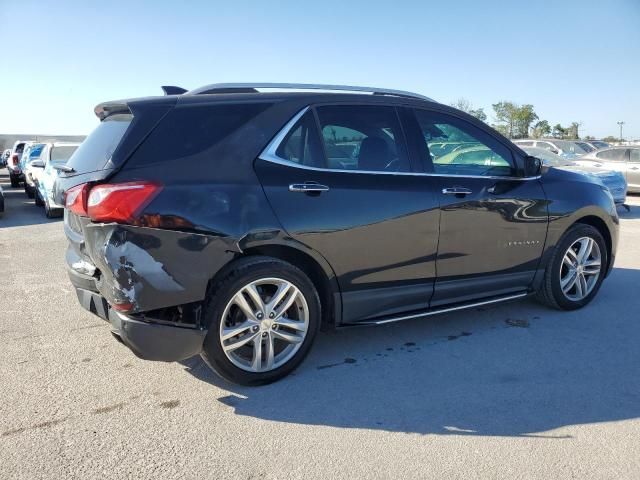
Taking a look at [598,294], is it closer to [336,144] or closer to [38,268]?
[336,144]

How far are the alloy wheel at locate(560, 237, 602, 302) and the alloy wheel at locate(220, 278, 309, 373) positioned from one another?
2.71 m

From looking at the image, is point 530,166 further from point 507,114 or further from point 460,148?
point 507,114

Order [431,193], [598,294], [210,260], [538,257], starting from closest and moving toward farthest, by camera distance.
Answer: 1. [210,260]
2. [431,193]
3. [538,257]
4. [598,294]

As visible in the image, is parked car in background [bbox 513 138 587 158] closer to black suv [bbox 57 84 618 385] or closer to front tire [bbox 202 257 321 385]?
black suv [bbox 57 84 618 385]

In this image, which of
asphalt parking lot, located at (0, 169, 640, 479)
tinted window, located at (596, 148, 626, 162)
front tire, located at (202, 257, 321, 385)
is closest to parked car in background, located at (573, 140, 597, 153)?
tinted window, located at (596, 148, 626, 162)

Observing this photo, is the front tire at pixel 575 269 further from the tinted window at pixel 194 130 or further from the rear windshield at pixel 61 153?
the rear windshield at pixel 61 153

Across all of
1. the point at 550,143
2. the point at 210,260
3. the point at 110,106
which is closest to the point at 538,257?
the point at 210,260

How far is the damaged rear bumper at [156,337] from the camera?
3.13 meters

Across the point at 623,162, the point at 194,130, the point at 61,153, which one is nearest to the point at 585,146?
the point at 623,162

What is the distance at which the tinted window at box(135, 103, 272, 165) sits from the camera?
319 centimetres

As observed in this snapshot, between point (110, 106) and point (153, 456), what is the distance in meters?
2.23

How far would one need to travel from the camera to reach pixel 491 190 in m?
4.33

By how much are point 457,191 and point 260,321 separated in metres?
1.81

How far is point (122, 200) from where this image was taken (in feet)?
9.96
